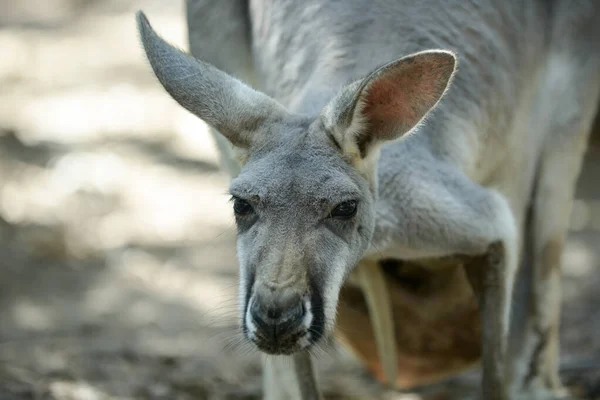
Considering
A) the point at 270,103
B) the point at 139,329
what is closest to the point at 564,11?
the point at 270,103

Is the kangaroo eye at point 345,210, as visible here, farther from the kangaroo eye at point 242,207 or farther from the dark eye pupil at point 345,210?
the kangaroo eye at point 242,207

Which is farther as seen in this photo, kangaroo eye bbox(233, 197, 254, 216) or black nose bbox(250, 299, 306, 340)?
kangaroo eye bbox(233, 197, 254, 216)

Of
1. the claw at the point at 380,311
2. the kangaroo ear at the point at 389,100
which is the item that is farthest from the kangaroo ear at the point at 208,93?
the claw at the point at 380,311

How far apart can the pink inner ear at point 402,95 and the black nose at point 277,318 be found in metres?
0.64

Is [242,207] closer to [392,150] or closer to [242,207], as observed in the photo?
[242,207]

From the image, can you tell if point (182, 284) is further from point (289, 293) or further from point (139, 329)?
point (289, 293)

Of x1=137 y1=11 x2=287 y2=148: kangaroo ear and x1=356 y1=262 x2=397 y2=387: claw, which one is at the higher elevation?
x1=137 y1=11 x2=287 y2=148: kangaroo ear

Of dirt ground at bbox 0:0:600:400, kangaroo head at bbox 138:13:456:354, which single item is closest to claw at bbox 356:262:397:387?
dirt ground at bbox 0:0:600:400

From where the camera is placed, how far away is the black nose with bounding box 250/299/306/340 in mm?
3082

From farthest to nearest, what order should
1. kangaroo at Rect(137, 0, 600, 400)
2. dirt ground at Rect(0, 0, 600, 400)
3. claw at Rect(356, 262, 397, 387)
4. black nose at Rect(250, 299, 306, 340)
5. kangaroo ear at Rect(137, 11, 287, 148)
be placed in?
dirt ground at Rect(0, 0, 600, 400), claw at Rect(356, 262, 397, 387), kangaroo ear at Rect(137, 11, 287, 148), kangaroo at Rect(137, 0, 600, 400), black nose at Rect(250, 299, 306, 340)

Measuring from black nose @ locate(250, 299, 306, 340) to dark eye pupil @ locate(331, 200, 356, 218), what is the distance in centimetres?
33

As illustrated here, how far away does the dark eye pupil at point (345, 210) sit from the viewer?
3.32 m

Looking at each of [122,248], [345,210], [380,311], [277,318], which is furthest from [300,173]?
[122,248]

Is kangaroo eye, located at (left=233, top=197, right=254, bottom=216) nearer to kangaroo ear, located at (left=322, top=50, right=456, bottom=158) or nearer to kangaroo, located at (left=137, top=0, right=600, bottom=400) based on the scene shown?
kangaroo, located at (left=137, top=0, right=600, bottom=400)
